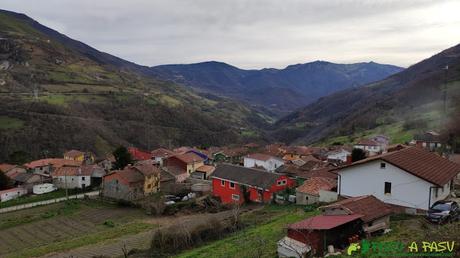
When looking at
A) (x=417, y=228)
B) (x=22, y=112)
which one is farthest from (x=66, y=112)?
(x=417, y=228)

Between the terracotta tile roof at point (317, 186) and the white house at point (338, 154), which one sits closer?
the terracotta tile roof at point (317, 186)

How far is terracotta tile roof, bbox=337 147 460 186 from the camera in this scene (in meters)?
18.6

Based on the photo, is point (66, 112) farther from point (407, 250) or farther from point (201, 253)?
point (407, 250)

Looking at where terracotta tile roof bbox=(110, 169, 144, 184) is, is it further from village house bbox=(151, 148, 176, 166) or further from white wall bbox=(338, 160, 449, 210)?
white wall bbox=(338, 160, 449, 210)

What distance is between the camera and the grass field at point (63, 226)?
26.5 m

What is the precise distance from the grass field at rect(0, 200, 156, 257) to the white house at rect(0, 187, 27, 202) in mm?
8065

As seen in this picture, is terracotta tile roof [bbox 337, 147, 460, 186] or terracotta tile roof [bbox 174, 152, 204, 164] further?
terracotta tile roof [bbox 174, 152, 204, 164]

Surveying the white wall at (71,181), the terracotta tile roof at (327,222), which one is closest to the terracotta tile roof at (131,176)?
the white wall at (71,181)

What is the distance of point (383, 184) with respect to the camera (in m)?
19.4

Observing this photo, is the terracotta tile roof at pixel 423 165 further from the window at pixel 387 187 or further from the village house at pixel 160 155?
the village house at pixel 160 155

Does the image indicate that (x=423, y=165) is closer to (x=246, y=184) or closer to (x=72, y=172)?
(x=246, y=184)

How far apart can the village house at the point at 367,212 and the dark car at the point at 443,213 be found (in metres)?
1.88

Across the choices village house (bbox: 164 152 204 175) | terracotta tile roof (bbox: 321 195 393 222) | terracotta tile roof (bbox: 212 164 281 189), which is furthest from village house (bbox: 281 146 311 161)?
terracotta tile roof (bbox: 321 195 393 222)

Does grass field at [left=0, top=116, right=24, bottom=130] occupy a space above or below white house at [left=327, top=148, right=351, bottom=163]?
above
